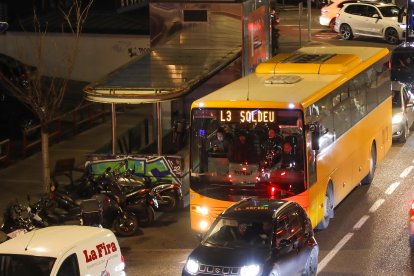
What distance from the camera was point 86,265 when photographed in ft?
43.3

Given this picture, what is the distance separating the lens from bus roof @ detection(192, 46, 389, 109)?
58.9ft

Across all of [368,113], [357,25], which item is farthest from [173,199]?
[357,25]

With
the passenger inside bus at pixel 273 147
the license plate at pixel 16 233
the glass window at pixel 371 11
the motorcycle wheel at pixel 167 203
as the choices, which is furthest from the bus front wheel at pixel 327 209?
the glass window at pixel 371 11

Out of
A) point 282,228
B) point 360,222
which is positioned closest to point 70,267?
point 282,228

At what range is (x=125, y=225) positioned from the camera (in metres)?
19.4

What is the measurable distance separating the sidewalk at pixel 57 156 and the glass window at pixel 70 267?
26.7ft

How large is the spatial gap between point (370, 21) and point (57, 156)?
68.4ft

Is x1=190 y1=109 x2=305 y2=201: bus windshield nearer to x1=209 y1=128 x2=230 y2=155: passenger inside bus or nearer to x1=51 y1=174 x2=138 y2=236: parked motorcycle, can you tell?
x1=209 y1=128 x2=230 y2=155: passenger inside bus

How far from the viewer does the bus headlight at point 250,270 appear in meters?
14.4

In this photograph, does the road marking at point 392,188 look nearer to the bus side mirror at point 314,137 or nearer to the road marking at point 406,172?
the road marking at point 406,172

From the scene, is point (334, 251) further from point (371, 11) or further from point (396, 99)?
point (371, 11)

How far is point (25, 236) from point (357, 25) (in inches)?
1250

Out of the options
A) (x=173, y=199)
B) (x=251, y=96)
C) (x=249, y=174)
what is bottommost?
Result: (x=173, y=199)

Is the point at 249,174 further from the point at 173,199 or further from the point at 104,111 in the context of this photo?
the point at 104,111
